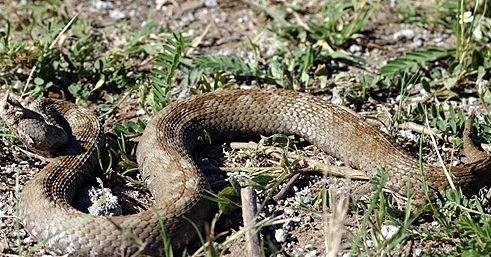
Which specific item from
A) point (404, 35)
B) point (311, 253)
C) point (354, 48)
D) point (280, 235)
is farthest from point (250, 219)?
point (404, 35)

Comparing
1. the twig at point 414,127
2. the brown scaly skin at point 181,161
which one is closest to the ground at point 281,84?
the twig at point 414,127

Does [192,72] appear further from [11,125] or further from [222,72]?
[11,125]

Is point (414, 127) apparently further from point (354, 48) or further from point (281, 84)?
point (354, 48)

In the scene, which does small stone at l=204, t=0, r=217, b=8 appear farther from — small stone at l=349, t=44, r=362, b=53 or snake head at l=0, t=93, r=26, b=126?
snake head at l=0, t=93, r=26, b=126

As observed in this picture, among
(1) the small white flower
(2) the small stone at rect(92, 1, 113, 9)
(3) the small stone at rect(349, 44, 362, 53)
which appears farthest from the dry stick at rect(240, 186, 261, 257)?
(2) the small stone at rect(92, 1, 113, 9)

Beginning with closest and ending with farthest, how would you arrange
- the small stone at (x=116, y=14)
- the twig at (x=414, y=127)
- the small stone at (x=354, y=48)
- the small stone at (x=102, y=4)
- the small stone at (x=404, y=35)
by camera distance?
the twig at (x=414, y=127)
the small stone at (x=354, y=48)
the small stone at (x=404, y=35)
the small stone at (x=116, y=14)
the small stone at (x=102, y=4)

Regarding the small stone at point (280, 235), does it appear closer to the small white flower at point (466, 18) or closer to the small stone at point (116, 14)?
the small white flower at point (466, 18)

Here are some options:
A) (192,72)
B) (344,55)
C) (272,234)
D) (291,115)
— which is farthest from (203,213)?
(344,55)
